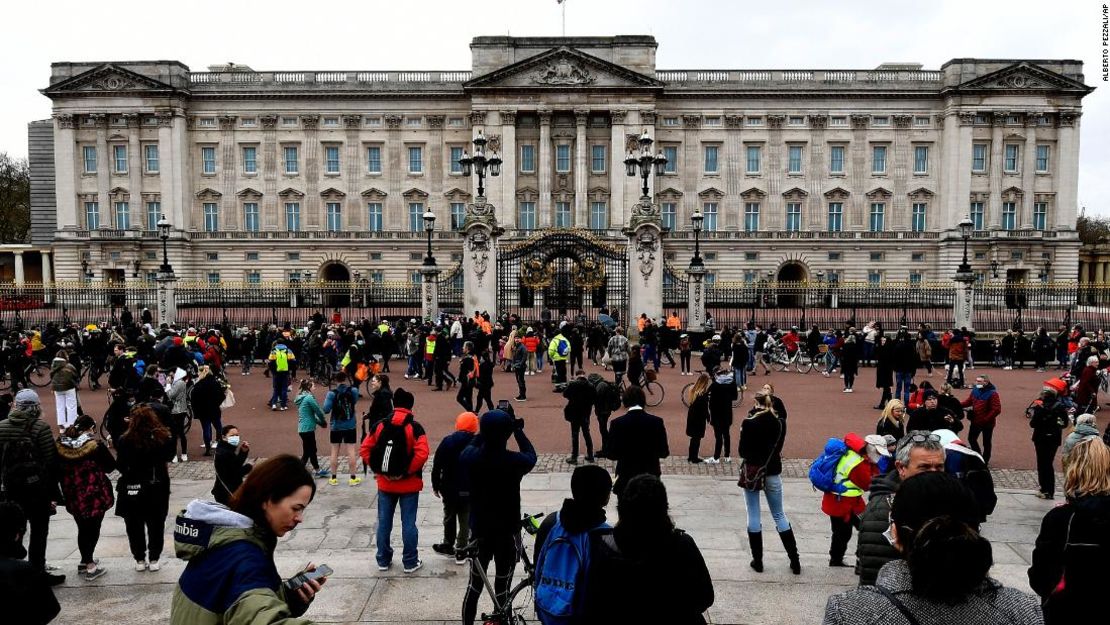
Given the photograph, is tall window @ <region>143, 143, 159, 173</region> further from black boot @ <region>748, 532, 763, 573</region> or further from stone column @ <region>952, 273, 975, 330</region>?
black boot @ <region>748, 532, 763, 573</region>

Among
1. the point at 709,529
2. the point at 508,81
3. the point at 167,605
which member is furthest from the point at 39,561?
the point at 508,81

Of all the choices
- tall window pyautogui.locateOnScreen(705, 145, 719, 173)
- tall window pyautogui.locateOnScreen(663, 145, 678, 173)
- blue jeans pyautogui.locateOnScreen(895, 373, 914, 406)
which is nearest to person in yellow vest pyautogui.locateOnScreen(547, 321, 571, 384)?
blue jeans pyautogui.locateOnScreen(895, 373, 914, 406)

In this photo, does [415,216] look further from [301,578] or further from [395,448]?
[301,578]

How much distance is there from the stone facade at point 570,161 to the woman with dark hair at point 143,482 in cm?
4830

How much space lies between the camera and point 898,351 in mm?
17281

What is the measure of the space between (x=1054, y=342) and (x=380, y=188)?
45237 millimetres

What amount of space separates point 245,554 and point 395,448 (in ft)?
14.8

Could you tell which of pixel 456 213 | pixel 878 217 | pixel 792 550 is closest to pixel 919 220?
pixel 878 217

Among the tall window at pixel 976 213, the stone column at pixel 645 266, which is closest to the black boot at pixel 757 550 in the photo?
the stone column at pixel 645 266

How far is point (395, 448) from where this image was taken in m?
7.58

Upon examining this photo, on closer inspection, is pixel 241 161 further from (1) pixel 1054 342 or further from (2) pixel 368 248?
(1) pixel 1054 342

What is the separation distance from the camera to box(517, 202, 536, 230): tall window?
57.0 m

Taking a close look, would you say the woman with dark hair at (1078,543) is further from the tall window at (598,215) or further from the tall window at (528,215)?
the tall window at (528,215)

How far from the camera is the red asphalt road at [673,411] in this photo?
1395 centimetres
